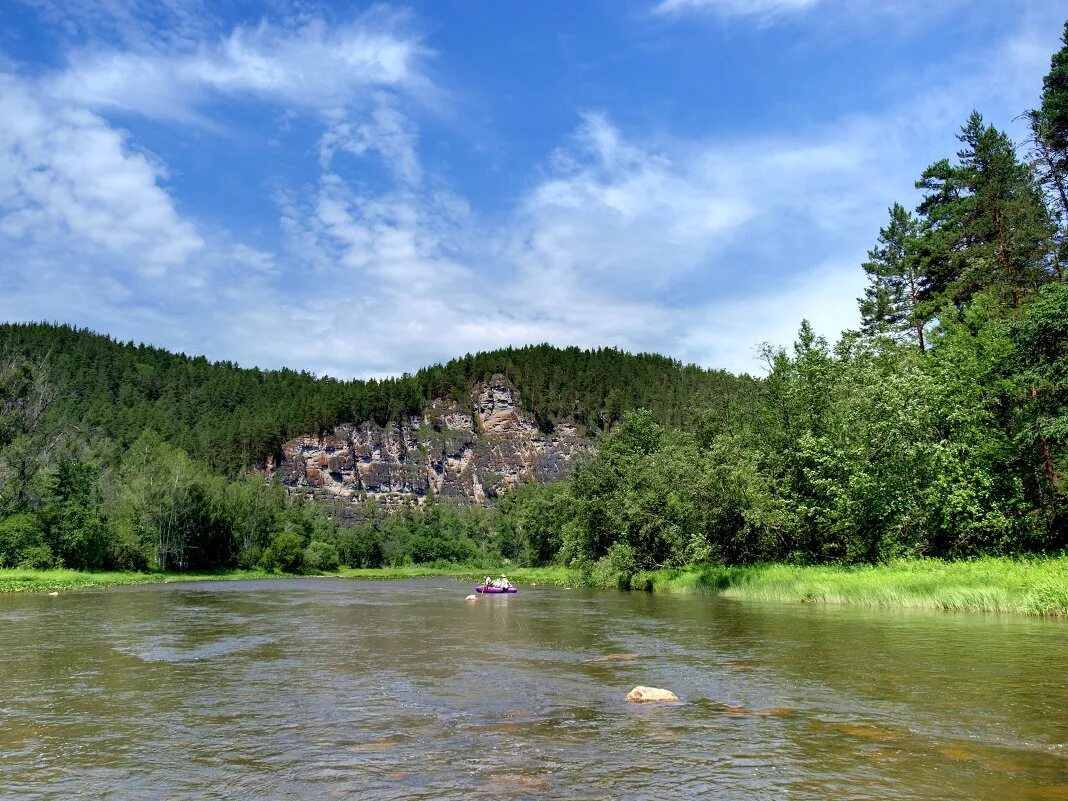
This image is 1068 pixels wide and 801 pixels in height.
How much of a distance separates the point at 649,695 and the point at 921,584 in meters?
23.2

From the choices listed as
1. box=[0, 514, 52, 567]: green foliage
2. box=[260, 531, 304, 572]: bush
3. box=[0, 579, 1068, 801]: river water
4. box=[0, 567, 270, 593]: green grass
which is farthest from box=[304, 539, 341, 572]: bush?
box=[0, 579, 1068, 801]: river water

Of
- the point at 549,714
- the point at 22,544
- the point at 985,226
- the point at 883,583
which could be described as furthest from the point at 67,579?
the point at 985,226

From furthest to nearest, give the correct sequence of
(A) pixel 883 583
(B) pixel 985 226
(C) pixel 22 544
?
(C) pixel 22 544 → (B) pixel 985 226 → (A) pixel 883 583

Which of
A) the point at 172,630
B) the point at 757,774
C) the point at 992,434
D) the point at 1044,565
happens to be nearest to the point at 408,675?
the point at 757,774

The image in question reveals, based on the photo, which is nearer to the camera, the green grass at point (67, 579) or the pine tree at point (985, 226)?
the pine tree at point (985, 226)

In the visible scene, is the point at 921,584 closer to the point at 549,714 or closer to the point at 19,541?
the point at 549,714

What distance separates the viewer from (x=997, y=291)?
4803 cm

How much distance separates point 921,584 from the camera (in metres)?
33.7

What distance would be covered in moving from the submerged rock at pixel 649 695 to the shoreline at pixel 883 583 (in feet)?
66.2

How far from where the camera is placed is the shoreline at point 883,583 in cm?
2941

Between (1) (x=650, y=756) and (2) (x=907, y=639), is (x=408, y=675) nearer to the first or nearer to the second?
(1) (x=650, y=756)

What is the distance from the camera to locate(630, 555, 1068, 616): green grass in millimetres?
29031

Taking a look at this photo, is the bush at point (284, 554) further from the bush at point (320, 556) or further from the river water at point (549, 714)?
the river water at point (549, 714)

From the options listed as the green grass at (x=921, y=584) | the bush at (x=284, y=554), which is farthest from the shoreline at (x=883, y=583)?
the bush at (x=284, y=554)
